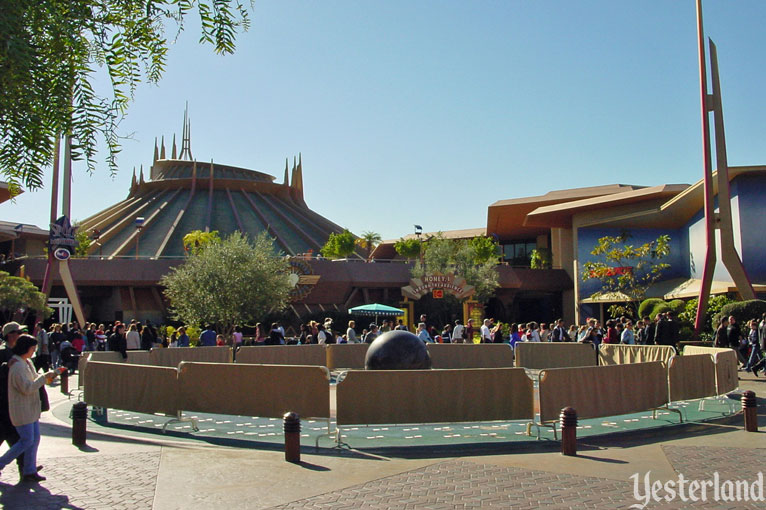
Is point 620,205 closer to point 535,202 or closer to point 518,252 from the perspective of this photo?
point 535,202

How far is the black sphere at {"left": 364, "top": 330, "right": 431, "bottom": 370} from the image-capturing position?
12305mm

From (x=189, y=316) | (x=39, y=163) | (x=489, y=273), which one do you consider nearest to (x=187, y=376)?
(x=39, y=163)

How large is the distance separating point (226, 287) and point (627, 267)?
21237 millimetres

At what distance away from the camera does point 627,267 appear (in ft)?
119

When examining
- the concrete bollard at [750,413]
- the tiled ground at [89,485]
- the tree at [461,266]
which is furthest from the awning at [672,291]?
the tiled ground at [89,485]

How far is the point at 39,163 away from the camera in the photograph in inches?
184

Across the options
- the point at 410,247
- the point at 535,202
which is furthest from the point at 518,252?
the point at 535,202

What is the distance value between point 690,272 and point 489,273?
12897 mm

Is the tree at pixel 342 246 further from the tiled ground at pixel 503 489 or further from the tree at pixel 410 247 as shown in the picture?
the tiled ground at pixel 503 489

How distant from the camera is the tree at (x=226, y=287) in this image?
103 feet

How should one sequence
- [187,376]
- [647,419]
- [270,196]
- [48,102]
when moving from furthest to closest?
[270,196], [647,419], [187,376], [48,102]

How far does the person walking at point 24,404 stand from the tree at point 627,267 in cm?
3230

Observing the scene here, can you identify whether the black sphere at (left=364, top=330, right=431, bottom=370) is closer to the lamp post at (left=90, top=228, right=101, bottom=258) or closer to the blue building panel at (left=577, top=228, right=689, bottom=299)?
the blue building panel at (left=577, top=228, right=689, bottom=299)

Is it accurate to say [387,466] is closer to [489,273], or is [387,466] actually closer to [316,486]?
[316,486]
